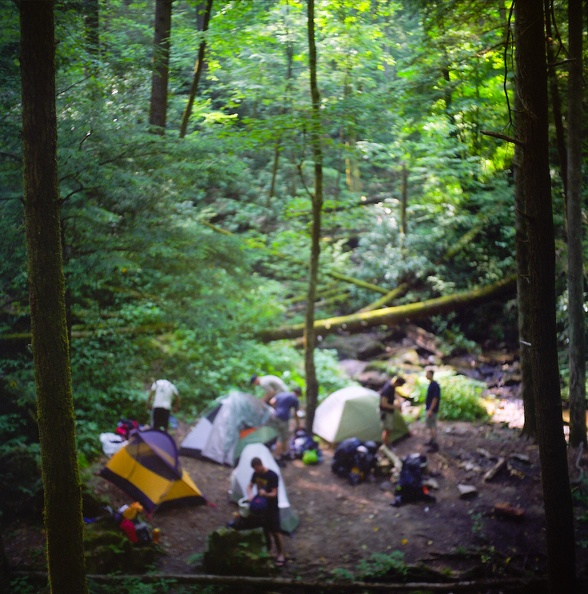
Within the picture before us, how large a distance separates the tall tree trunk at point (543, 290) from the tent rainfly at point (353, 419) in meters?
6.23

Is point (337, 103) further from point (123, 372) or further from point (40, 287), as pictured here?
point (40, 287)

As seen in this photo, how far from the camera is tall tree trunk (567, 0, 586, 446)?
8.77 m

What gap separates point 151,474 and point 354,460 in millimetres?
4029

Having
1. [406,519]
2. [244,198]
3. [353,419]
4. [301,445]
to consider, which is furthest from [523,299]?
[244,198]

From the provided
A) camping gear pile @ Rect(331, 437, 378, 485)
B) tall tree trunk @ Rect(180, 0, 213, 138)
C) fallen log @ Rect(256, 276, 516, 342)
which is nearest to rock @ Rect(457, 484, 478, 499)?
camping gear pile @ Rect(331, 437, 378, 485)

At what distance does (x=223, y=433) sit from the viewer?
37.8 feet

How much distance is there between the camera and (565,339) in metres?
13.1

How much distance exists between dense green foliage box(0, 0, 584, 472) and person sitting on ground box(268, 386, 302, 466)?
2.03m

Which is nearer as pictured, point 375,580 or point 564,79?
point 375,580

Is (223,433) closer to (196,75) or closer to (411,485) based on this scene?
(411,485)

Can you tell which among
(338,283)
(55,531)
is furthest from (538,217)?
(338,283)

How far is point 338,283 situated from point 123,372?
11.9 metres

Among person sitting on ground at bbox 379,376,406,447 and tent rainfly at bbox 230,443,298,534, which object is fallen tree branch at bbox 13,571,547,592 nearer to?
tent rainfly at bbox 230,443,298,534

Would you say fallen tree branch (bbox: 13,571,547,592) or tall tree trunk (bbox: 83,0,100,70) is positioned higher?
tall tree trunk (bbox: 83,0,100,70)
